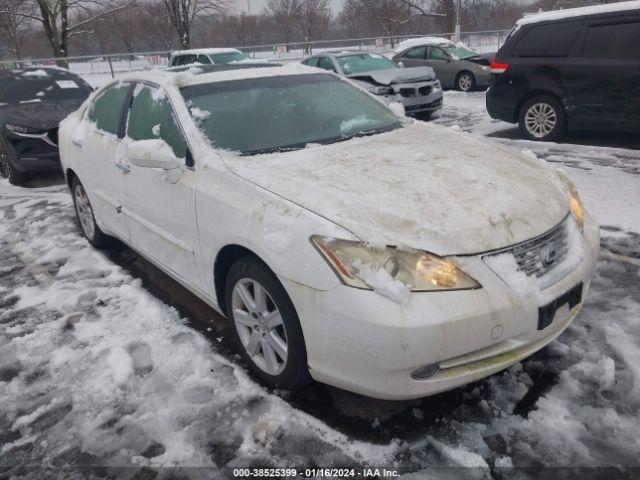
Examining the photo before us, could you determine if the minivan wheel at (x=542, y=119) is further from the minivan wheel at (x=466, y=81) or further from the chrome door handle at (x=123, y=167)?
the minivan wheel at (x=466, y=81)

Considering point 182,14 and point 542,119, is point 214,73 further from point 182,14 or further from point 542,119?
point 182,14

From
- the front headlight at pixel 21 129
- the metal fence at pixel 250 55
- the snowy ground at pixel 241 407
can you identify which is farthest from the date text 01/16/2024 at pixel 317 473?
the metal fence at pixel 250 55

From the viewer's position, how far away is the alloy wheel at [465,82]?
1427 cm

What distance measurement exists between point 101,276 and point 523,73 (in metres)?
6.58

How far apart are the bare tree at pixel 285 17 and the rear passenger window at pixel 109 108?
52048 mm

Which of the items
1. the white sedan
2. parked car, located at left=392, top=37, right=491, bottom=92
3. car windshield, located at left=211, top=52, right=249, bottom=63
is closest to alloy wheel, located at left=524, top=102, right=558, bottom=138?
the white sedan

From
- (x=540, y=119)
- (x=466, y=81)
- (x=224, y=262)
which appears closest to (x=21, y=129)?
(x=224, y=262)

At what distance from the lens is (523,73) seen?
7680 mm

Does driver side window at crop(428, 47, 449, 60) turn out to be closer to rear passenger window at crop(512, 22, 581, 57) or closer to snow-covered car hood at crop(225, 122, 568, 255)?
rear passenger window at crop(512, 22, 581, 57)

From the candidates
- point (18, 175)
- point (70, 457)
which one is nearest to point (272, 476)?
point (70, 457)

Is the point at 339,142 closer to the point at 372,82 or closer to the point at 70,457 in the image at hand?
the point at 70,457

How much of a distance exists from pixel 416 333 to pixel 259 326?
0.96 meters

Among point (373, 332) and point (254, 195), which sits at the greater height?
point (254, 195)

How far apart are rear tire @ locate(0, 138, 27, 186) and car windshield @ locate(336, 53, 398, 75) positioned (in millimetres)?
6317
